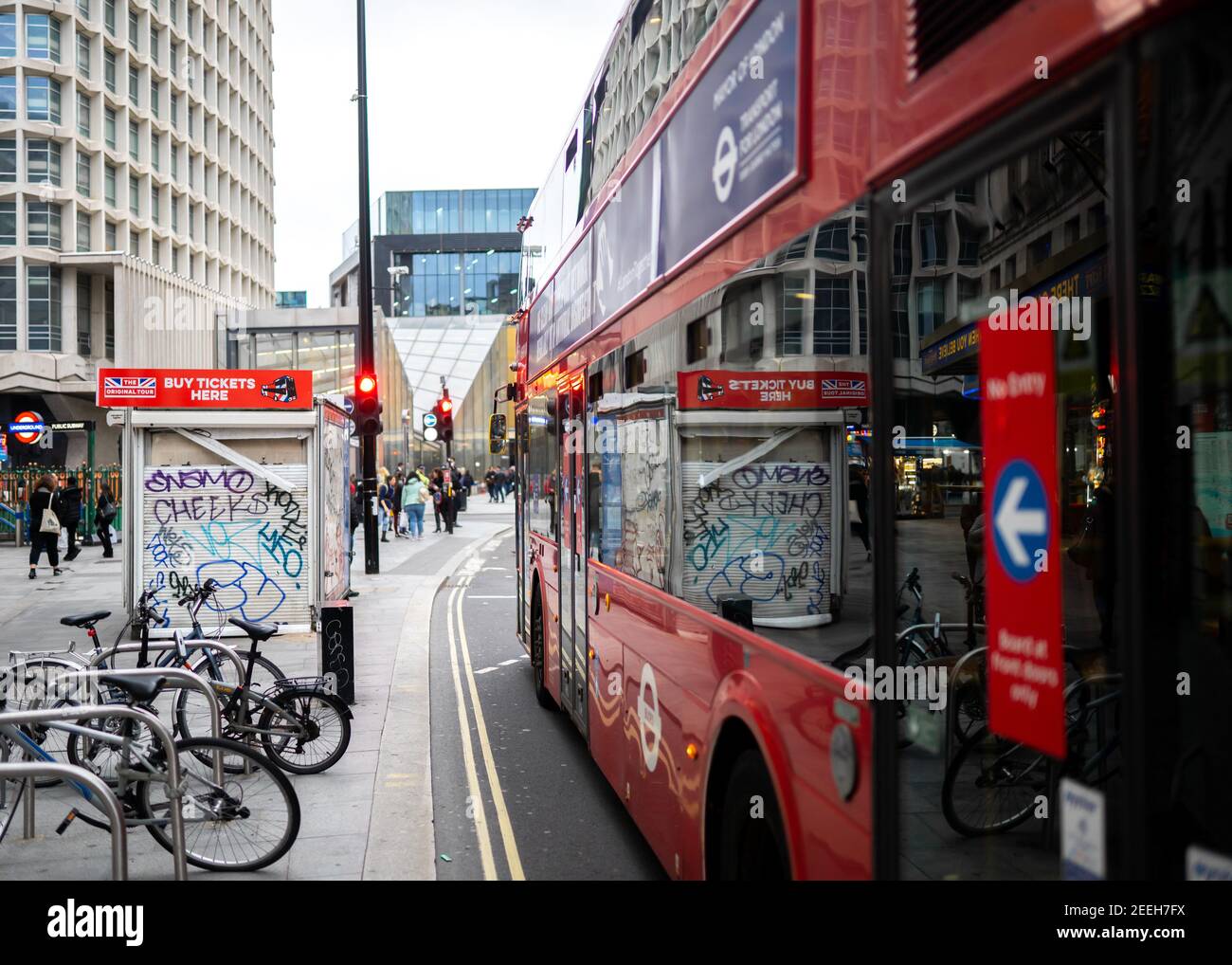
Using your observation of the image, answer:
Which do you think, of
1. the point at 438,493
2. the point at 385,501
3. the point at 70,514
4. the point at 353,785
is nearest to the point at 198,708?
the point at 353,785

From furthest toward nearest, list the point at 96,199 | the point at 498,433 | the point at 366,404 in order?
the point at 96,199, the point at 366,404, the point at 498,433

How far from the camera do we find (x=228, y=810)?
5.28 meters

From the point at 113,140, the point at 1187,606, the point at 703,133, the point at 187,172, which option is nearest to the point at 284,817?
the point at 703,133

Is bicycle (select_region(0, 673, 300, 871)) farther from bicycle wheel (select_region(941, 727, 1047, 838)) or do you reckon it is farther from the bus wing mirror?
the bus wing mirror

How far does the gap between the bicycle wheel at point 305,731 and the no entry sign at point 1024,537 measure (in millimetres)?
5663

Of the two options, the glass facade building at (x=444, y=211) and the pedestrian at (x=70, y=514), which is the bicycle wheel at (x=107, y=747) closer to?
the pedestrian at (x=70, y=514)

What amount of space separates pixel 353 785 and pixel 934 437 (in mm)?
5393

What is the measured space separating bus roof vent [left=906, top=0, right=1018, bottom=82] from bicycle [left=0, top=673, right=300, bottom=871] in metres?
3.87

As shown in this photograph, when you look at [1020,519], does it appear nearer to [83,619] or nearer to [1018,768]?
[1018,768]

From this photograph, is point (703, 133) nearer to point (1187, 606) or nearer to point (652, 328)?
point (652, 328)

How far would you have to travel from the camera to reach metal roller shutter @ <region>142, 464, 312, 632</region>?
11.2 meters

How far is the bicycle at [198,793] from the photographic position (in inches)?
194

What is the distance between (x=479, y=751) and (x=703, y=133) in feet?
17.8

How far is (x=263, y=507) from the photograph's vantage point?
11391 mm
